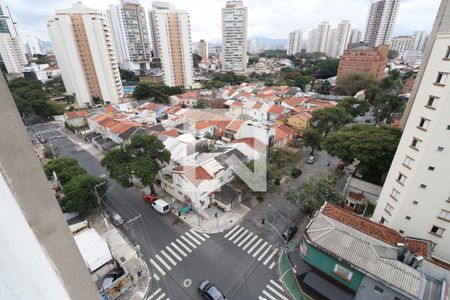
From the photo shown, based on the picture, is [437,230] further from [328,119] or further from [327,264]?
[328,119]

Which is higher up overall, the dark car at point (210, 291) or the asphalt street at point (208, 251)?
the dark car at point (210, 291)

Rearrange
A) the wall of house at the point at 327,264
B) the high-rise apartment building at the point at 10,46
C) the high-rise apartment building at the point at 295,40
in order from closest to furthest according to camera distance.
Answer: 1. the wall of house at the point at 327,264
2. the high-rise apartment building at the point at 10,46
3. the high-rise apartment building at the point at 295,40

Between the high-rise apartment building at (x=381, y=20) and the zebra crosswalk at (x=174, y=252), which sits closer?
the zebra crosswalk at (x=174, y=252)

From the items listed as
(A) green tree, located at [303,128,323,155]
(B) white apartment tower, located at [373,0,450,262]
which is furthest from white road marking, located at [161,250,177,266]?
(A) green tree, located at [303,128,323,155]

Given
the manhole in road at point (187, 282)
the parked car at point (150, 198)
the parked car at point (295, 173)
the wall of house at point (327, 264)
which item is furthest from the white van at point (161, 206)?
the parked car at point (295, 173)

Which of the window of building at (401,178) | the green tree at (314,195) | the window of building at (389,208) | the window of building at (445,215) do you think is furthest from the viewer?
the green tree at (314,195)

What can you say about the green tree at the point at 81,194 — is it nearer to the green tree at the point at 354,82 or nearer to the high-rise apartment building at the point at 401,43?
the green tree at the point at 354,82

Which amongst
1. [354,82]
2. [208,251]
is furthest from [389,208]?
[354,82]
